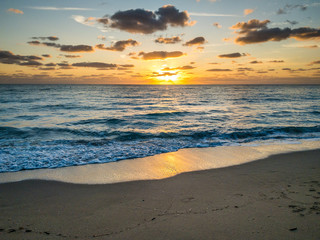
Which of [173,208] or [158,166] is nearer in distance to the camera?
[173,208]

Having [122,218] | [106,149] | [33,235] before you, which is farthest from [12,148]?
[122,218]

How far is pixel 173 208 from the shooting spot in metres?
→ 3.66

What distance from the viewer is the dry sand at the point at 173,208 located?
3004 mm

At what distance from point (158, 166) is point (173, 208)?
8.92 ft

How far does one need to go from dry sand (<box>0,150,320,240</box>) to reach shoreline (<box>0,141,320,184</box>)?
0.40m

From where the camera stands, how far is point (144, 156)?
7480 millimetres

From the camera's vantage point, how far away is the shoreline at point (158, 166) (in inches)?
213

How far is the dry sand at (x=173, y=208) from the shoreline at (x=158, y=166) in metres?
0.40

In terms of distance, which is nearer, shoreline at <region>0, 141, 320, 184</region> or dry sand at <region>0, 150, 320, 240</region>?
dry sand at <region>0, 150, 320, 240</region>

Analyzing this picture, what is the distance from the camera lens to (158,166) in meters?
6.36

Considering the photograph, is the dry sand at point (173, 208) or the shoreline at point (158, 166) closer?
the dry sand at point (173, 208)

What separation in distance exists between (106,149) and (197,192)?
5241 mm

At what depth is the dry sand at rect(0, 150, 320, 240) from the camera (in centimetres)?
300

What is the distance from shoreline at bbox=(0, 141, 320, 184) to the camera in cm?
540
